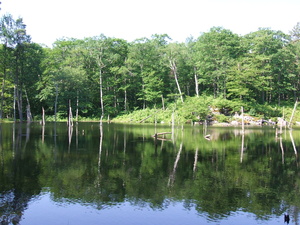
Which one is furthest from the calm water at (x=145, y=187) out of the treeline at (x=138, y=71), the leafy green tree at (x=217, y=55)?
the leafy green tree at (x=217, y=55)

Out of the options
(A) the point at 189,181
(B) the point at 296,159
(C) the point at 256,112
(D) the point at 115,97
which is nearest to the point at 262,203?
(A) the point at 189,181

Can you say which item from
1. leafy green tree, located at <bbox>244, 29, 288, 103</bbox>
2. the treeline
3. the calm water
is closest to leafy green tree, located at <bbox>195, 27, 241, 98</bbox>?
the treeline

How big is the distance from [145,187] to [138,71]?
59834 mm

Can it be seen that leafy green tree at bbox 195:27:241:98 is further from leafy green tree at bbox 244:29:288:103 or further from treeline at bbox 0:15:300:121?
leafy green tree at bbox 244:29:288:103

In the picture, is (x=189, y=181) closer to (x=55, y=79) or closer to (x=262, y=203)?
(x=262, y=203)

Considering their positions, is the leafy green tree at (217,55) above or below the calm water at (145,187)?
above

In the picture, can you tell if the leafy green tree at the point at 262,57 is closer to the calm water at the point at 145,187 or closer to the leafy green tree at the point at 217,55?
the leafy green tree at the point at 217,55

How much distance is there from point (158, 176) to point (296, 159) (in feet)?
42.0

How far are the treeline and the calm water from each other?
39.4 metres

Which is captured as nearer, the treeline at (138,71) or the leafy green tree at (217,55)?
the treeline at (138,71)

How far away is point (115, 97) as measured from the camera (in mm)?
73125

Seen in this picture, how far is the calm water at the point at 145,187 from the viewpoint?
38.1 ft

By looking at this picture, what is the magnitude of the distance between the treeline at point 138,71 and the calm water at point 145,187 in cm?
3942

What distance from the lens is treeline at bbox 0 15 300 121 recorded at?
6228 centimetres
